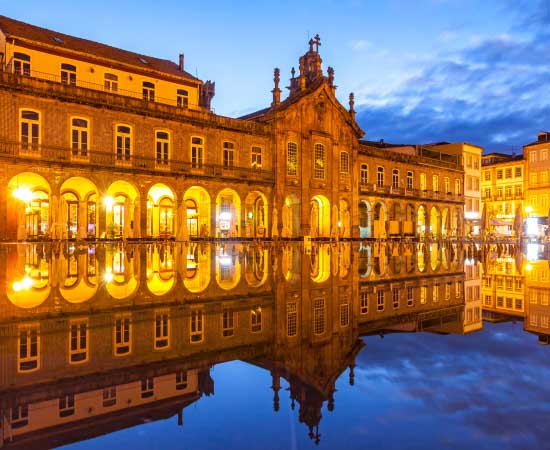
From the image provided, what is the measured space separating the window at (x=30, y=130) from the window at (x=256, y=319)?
25027 mm

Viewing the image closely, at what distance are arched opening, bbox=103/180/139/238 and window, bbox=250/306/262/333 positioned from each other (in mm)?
23884

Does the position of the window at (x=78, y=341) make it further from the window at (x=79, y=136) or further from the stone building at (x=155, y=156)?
the window at (x=79, y=136)

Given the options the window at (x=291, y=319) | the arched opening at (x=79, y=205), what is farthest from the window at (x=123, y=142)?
the window at (x=291, y=319)

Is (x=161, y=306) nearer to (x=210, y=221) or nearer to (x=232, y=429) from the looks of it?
(x=232, y=429)

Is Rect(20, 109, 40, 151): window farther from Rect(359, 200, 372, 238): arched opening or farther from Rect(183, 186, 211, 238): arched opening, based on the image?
Rect(359, 200, 372, 238): arched opening

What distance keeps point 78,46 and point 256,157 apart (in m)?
14.7

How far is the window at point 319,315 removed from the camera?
5.11 meters

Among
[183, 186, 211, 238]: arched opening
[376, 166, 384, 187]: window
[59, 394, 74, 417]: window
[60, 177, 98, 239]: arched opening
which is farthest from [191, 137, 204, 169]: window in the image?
[59, 394, 74, 417]: window

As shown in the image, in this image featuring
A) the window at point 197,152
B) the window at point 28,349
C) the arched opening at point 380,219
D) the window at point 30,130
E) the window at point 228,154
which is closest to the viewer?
the window at point 28,349

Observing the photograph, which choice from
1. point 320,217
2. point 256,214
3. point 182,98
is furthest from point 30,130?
point 320,217

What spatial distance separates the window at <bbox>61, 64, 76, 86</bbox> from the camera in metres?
30.6

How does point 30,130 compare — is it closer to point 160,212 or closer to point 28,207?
point 28,207

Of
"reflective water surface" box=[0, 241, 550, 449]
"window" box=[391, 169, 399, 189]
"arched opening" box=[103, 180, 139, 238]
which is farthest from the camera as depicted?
"window" box=[391, 169, 399, 189]

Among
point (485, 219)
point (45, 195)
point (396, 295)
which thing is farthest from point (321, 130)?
point (396, 295)
